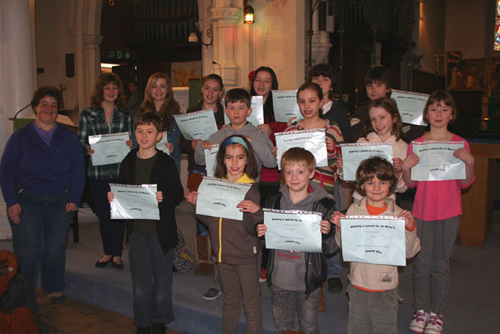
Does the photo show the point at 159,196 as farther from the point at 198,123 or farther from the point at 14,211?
the point at 14,211

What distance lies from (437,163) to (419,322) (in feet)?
3.34

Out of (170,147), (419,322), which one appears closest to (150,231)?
(170,147)

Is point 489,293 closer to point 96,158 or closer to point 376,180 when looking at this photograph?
point 376,180

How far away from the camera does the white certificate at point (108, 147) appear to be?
3752 mm

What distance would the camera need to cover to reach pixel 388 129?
3.06 meters

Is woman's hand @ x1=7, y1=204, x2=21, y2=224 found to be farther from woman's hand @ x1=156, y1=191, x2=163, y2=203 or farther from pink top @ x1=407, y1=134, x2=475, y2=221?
pink top @ x1=407, y1=134, x2=475, y2=221

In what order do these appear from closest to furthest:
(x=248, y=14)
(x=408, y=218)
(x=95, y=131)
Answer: (x=408, y=218) → (x=95, y=131) → (x=248, y=14)

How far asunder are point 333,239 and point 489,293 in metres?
1.85

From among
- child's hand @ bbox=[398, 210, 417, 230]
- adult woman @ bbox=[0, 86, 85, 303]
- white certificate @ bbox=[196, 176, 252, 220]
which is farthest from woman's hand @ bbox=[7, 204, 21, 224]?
child's hand @ bbox=[398, 210, 417, 230]

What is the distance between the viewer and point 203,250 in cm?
396

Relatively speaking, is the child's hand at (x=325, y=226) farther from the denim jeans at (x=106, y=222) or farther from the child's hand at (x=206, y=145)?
the denim jeans at (x=106, y=222)

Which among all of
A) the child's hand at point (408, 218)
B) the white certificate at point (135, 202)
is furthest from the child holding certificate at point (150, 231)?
the child's hand at point (408, 218)

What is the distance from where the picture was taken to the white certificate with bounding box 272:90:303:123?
3600mm

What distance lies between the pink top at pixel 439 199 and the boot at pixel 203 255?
1732mm
